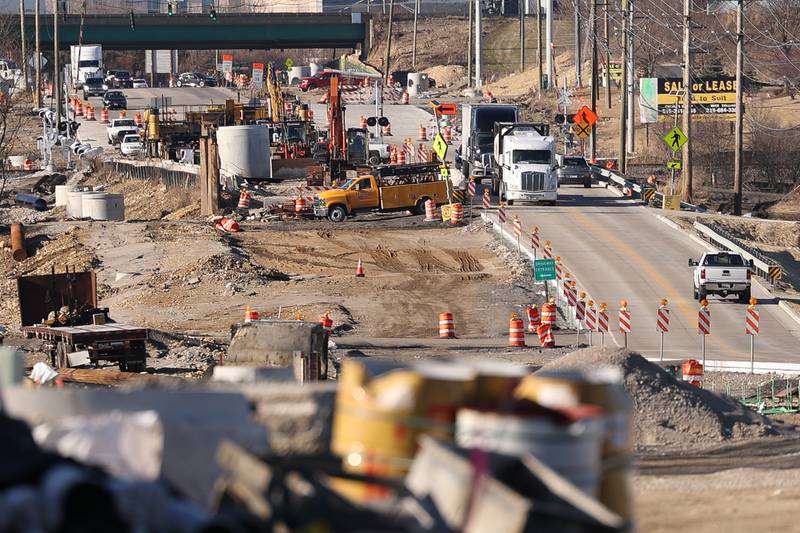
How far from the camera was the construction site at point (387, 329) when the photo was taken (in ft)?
23.5

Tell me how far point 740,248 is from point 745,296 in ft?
17.2

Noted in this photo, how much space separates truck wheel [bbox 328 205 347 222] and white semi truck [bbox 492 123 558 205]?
5.99 m

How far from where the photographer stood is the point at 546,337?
32.1 metres

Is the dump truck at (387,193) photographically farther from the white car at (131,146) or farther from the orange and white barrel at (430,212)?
the white car at (131,146)

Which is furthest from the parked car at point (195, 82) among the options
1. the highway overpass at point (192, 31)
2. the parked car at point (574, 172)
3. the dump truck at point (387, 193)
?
the dump truck at point (387, 193)

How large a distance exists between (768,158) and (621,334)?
43.2m

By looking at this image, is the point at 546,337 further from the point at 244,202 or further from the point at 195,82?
the point at 195,82

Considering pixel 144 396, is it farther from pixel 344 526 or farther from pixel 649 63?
pixel 649 63

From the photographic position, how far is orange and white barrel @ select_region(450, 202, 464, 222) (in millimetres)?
49719

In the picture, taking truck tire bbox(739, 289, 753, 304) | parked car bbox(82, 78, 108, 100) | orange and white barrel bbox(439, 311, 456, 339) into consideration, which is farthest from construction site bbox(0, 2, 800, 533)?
parked car bbox(82, 78, 108, 100)

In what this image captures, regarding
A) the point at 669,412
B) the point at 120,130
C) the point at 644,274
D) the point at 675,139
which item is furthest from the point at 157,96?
the point at 669,412

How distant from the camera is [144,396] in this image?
25.5 feet

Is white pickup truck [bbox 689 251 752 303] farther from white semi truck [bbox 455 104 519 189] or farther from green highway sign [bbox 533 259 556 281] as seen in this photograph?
white semi truck [bbox 455 104 519 189]

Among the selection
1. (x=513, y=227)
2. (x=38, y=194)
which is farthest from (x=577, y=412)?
(x=38, y=194)
